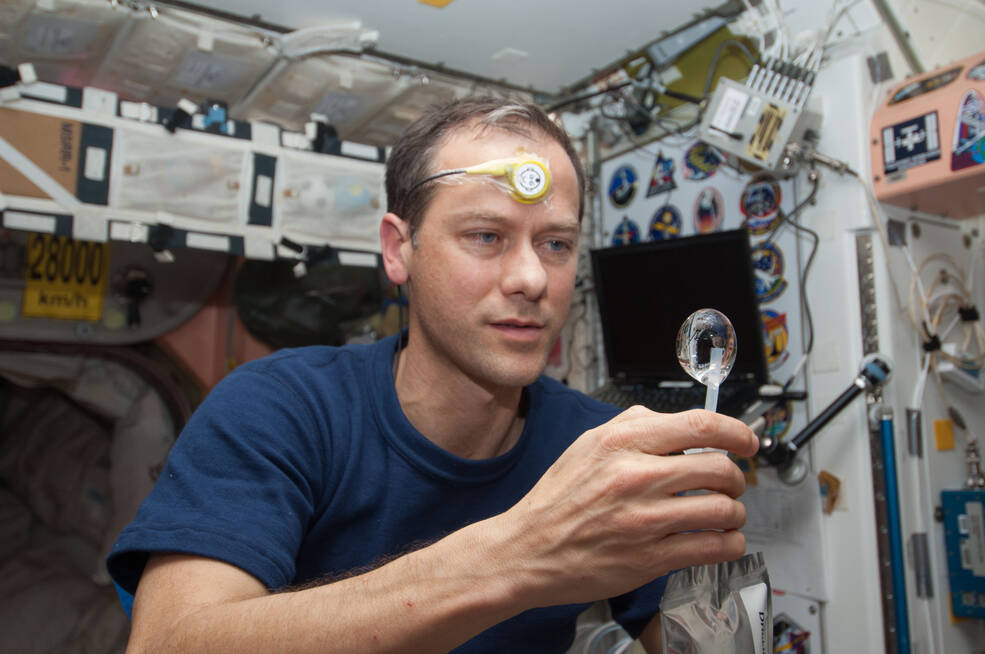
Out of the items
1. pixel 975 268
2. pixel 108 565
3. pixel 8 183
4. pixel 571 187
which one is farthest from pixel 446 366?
pixel 975 268

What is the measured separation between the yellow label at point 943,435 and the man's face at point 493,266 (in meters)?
1.42

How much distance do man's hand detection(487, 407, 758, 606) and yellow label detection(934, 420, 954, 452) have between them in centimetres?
164

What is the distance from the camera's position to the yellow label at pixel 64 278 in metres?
2.61

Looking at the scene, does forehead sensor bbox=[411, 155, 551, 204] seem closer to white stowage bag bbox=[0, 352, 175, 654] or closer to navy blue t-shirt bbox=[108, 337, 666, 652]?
navy blue t-shirt bbox=[108, 337, 666, 652]

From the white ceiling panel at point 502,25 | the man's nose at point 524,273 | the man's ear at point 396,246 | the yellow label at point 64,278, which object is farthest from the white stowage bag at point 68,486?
the man's nose at point 524,273

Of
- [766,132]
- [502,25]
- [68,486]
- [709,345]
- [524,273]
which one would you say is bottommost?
Result: [68,486]

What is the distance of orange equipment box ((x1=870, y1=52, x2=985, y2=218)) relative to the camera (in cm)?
166

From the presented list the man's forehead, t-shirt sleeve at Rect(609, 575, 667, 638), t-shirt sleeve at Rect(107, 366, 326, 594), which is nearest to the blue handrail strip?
t-shirt sleeve at Rect(609, 575, 667, 638)

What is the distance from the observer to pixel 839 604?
1.89 meters

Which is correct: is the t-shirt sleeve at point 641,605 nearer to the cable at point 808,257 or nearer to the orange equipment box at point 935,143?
the cable at point 808,257

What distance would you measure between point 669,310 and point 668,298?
40 millimetres


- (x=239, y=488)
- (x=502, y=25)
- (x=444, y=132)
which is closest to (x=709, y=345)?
(x=239, y=488)

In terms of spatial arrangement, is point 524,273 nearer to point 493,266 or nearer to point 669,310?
point 493,266

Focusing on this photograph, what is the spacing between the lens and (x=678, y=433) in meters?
0.59
